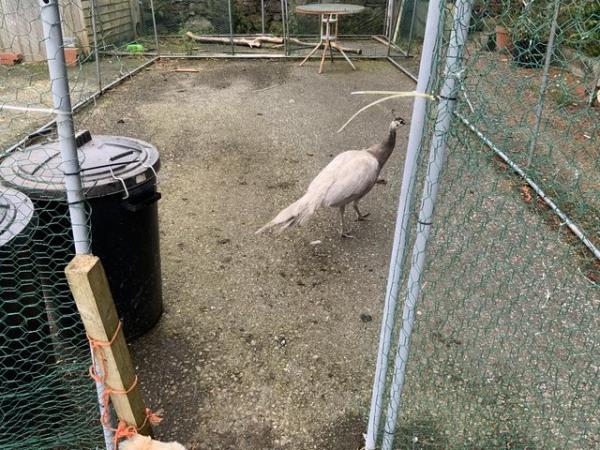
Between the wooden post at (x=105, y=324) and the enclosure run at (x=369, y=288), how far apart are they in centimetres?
2

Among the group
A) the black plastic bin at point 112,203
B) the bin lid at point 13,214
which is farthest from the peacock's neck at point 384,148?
the bin lid at point 13,214

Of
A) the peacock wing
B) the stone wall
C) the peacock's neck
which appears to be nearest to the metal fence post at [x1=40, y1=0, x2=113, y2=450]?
the peacock wing

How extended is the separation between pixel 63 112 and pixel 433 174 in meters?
1.11

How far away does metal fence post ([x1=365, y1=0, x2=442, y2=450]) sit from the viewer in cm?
146

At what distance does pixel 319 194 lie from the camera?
11.6 feet

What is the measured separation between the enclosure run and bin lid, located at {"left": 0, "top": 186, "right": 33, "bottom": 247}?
0.01 meters

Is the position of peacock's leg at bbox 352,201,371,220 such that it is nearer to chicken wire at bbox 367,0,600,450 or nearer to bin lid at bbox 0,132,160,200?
chicken wire at bbox 367,0,600,450

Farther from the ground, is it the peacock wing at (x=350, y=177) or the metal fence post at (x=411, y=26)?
the metal fence post at (x=411, y=26)

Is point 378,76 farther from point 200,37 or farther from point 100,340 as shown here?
point 100,340

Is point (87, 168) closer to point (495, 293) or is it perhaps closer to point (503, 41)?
point (503, 41)

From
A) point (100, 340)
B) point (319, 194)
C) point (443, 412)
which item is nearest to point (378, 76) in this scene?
point (319, 194)

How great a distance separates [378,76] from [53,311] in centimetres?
751

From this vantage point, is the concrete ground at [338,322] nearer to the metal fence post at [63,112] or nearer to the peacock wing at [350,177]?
the peacock wing at [350,177]

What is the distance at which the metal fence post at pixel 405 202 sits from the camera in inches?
57.3
